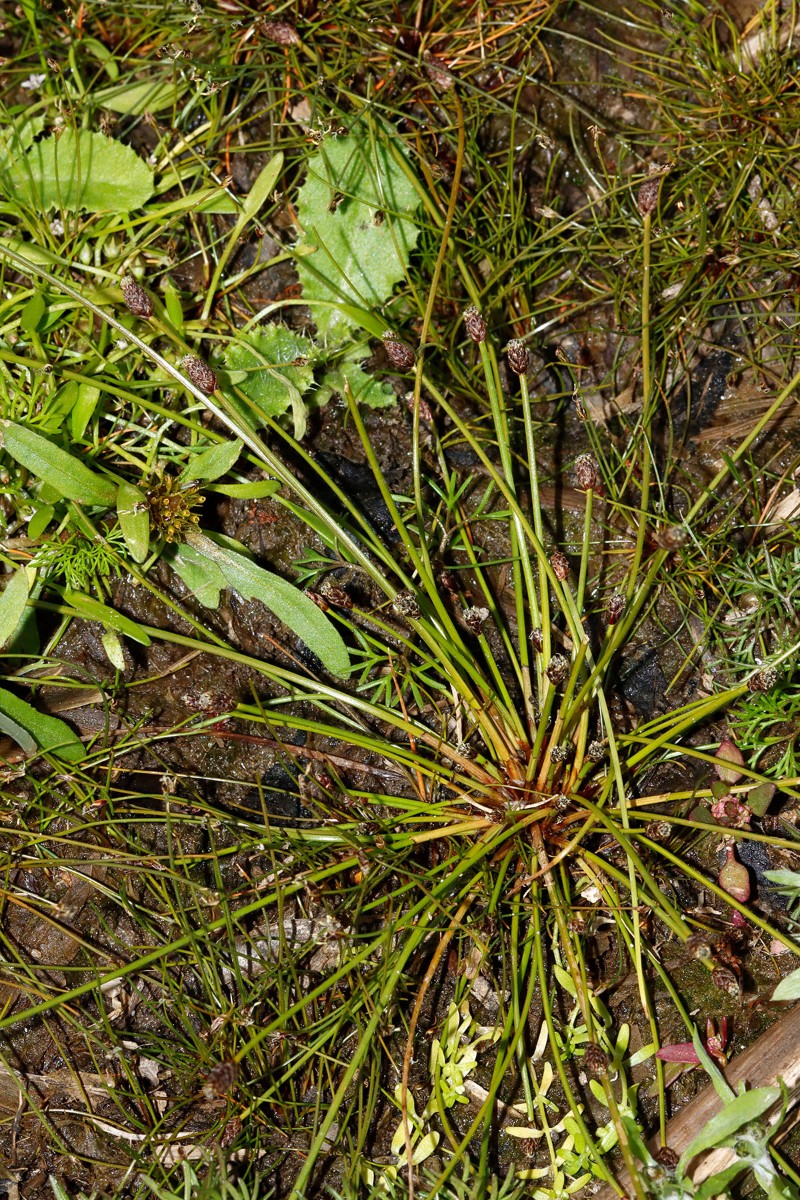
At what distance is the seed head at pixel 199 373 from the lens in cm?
212

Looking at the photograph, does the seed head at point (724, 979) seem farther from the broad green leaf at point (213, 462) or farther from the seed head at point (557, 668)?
the broad green leaf at point (213, 462)

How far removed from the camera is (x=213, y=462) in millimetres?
2416

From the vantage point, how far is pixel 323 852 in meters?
2.30

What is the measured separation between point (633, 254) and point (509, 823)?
5.27ft

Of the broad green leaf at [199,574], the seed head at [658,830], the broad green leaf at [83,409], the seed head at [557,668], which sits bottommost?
the seed head at [658,830]

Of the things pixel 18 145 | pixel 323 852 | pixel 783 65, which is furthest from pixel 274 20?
pixel 323 852

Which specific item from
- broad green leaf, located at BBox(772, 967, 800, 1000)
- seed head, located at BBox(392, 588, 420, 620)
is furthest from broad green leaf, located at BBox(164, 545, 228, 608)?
broad green leaf, located at BBox(772, 967, 800, 1000)

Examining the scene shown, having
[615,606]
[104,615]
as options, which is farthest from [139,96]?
[615,606]

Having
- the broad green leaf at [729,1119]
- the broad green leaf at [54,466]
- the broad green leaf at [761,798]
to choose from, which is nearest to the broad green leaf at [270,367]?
the broad green leaf at [54,466]

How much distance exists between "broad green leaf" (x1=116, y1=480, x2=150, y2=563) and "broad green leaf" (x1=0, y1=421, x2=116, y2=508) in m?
0.07

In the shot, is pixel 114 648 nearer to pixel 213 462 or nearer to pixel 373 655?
pixel 213 462

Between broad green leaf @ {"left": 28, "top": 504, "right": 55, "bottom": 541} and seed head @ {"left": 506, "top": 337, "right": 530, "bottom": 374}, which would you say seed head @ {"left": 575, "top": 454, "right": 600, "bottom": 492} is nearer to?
seed head @ {"left": 506, "top": 337, "right": 530, "bottom": 374}

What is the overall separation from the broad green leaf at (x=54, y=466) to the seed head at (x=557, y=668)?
1205 millimetres

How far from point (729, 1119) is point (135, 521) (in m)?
1.85
